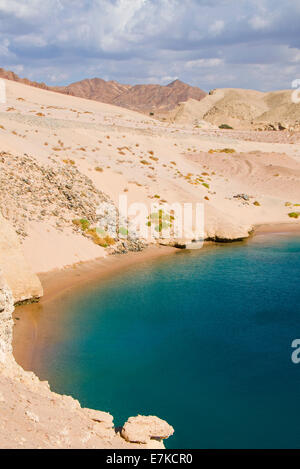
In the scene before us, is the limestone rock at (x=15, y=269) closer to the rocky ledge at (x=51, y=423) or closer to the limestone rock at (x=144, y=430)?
the rocky ledge at (x=51, y=423)

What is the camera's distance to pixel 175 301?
2650 cm

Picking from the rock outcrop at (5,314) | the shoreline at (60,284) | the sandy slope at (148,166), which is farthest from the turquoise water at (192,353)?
the sandy slope at (148,166)

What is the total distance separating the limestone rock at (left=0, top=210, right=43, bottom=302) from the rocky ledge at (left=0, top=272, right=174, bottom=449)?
9.17 metres

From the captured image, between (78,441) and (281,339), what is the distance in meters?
13.0

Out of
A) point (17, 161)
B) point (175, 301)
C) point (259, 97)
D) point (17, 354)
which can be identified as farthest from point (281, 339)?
point (259, 97)

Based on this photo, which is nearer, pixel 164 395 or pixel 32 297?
pixel 164 395

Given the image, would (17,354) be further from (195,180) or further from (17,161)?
(195,180)

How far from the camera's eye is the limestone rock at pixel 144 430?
12820 millimetres

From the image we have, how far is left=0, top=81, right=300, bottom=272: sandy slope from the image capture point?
34469 mm

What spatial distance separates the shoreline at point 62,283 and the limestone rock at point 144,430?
7.13 metres

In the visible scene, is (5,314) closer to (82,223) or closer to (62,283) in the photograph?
→ (62,283)

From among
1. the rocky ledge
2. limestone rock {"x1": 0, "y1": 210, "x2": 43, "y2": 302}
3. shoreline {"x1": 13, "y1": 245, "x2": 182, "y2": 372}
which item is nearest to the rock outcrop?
the rocky ledge

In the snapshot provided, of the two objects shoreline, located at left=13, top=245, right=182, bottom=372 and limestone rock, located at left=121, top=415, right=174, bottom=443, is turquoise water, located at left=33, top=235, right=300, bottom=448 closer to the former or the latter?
shoreline, located at left=13, top=245, right=182, bottom=372

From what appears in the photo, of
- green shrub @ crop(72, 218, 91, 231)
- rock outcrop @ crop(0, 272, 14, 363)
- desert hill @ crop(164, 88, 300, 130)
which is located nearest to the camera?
rock outcrop @ crop(0, 272, 14, 363)
